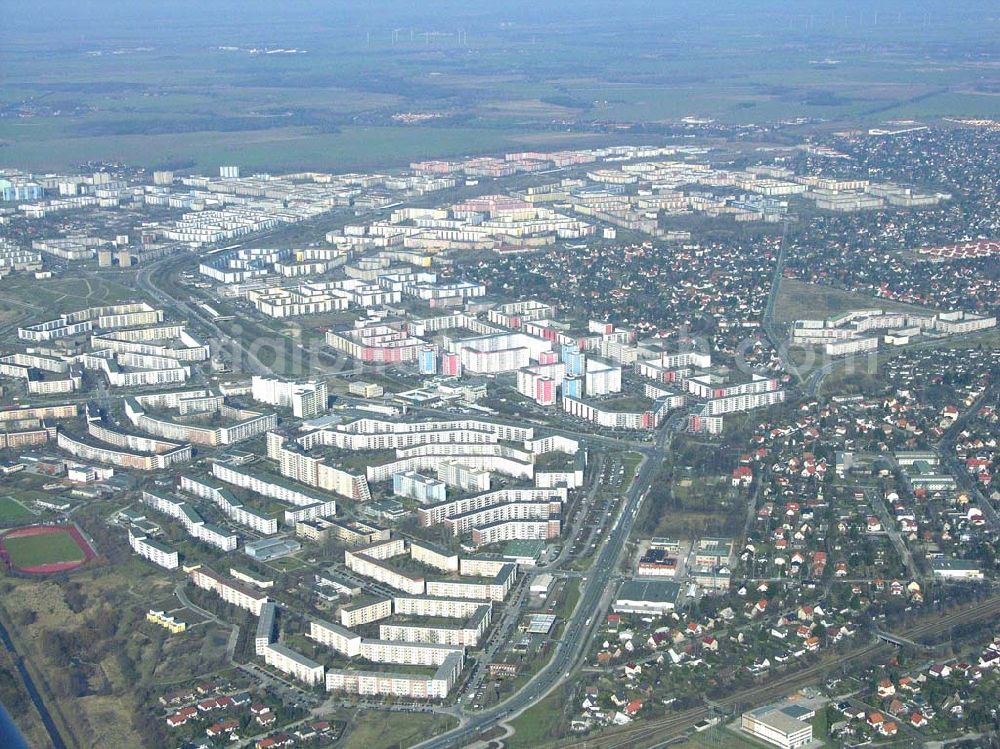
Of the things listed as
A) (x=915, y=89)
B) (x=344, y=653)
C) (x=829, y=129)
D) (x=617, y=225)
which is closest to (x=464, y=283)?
(x=617, y=225)

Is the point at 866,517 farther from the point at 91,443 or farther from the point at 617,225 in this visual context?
the point at 617,225

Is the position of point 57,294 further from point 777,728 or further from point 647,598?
point 777,728

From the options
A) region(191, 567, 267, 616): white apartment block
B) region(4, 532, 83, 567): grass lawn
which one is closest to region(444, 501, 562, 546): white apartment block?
region(191, 567, 267, 616): white apartment block

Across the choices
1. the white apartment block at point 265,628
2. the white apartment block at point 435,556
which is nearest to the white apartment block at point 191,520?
the white apartment block at point 265,628

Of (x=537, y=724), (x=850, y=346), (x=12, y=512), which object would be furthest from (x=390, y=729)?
(x=850, y=346)

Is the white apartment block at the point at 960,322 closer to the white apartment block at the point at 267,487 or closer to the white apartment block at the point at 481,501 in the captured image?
the white apartment block at the point at 481,501

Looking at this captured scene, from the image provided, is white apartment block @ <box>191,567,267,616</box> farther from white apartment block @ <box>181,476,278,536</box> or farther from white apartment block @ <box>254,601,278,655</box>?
white apartment block @ <box>181,476,278,536</box>
